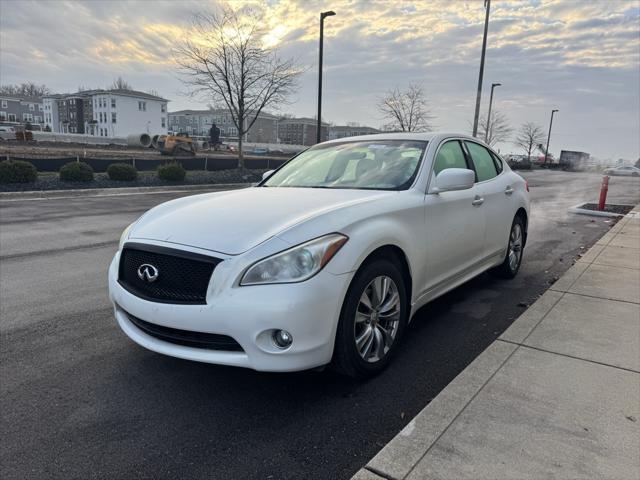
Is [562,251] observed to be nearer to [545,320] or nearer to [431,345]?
[545,320]

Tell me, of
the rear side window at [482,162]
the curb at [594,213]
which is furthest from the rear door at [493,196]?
the curb at [594,213]

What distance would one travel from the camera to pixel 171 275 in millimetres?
2854

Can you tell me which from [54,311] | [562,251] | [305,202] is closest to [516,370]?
[305,202]

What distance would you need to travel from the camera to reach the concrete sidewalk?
7.58 feet

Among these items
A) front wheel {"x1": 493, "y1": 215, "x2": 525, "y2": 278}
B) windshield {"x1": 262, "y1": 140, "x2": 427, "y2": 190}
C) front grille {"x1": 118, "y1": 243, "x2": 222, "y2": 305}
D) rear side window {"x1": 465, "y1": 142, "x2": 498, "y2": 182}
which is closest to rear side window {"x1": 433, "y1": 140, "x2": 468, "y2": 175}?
windshield {"x1": 262, "y1": 140, "x2": 427, "y2": 190}

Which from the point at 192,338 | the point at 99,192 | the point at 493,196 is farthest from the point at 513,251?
the point at 99,192

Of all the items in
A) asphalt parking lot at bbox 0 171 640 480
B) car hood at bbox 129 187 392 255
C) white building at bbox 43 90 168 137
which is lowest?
asphalt parking lot at bbox 0 171 640 480

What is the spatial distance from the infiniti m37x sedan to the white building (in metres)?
82.7

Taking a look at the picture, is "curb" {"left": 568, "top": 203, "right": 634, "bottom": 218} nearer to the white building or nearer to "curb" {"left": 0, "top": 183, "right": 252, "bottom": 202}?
"curb" {"left": 0, "top": 183, "right": 252, "bottom": 202}

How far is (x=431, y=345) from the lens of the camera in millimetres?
3891

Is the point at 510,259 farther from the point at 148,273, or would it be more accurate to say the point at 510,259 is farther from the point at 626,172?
the point at 626,172

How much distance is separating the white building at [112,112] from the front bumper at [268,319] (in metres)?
83.5

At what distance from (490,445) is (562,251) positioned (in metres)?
6.18

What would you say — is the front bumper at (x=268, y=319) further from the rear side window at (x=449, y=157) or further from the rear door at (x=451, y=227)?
the rear side window at (x=449, y=157)
